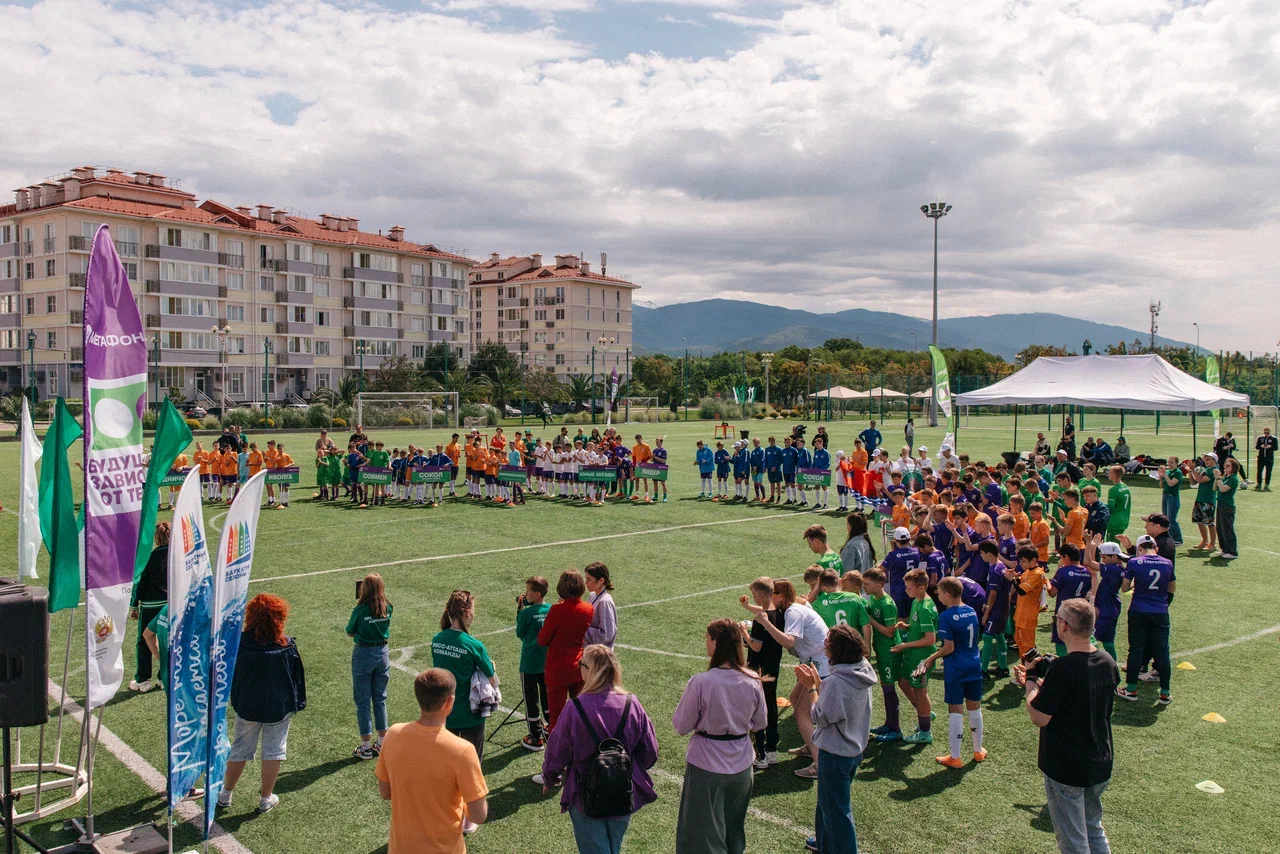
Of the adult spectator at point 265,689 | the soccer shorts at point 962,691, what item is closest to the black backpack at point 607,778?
the adult spectator at point 265,689

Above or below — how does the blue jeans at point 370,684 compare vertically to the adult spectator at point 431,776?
below

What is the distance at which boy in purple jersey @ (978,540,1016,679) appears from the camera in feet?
30.5

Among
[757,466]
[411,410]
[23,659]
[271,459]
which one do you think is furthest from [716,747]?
[411,410]

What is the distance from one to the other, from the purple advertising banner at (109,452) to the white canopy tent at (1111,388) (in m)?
24.2

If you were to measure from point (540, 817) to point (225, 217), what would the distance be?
75.3 metres

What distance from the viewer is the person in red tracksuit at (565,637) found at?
23.7 feet

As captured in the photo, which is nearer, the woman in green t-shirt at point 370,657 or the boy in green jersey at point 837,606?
the woman in green t-shirt at point 370,657

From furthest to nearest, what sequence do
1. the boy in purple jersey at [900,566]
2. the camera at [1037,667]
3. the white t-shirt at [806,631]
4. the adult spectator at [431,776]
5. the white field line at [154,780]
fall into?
the boy in purple jersey at [900,566], the white t-shirt at [806,631], the white field line at [154,780], the camera at [1037,667], the adult spectator at [431,776]

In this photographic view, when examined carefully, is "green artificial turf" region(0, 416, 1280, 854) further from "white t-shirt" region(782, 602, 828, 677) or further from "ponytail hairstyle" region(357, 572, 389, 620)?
"ponytail hairstyle" region(357, 572, 389, 620)

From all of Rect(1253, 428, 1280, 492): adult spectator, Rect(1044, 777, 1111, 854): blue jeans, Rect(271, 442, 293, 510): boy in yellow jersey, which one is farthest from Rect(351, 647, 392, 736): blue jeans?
Rect(1253, 428, 1280, 492): adult spectator

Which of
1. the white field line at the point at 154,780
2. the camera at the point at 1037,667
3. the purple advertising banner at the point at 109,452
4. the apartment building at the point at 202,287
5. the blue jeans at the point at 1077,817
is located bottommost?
the white field line at the point at 154,780

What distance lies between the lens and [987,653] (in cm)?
982

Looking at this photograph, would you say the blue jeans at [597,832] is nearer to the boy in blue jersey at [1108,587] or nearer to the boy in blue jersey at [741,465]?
the boy in blue jersey at [1108,587]

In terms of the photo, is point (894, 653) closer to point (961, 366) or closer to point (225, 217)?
point (225, 217)
